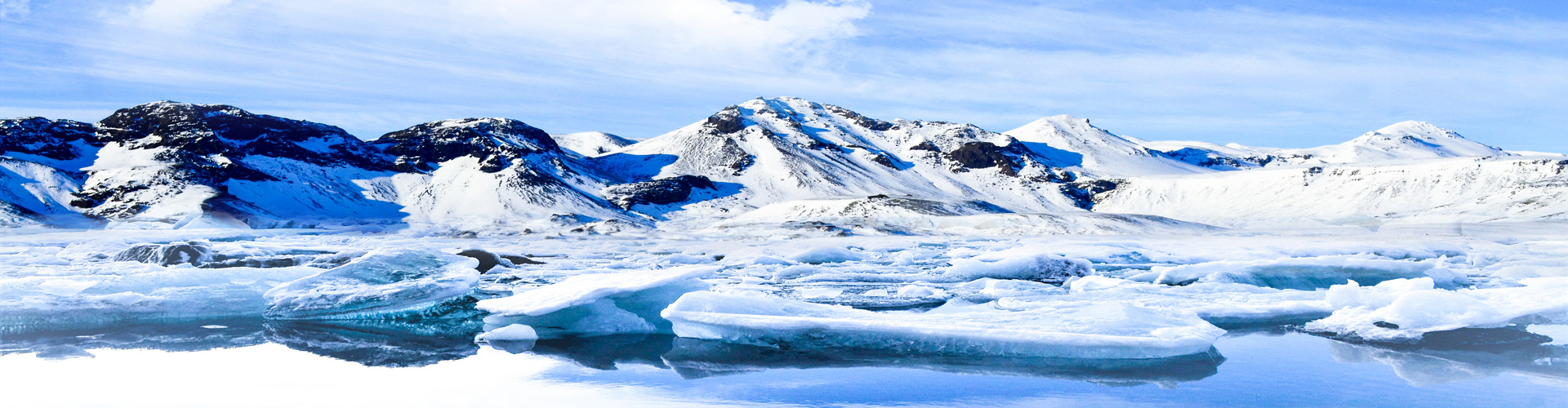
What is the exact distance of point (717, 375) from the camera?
10.1 m

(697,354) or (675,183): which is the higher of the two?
(675,183)

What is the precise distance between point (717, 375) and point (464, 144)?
4389 inches

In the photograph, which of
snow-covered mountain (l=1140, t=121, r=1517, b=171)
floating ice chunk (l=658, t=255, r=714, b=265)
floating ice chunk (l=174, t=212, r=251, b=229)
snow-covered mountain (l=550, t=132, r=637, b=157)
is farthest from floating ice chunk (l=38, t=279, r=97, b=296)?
snow-covered mountain (l=1140, t=121, r=1517, b=171)

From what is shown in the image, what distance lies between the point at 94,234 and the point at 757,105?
120 meters

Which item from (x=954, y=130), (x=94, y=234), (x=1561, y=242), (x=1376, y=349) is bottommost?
(x=94, y=234)

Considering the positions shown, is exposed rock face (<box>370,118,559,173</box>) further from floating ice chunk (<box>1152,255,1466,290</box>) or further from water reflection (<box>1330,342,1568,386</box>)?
water reflection (<box>1330,342,1568,386</box>)

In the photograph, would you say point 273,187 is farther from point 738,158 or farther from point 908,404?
point 908,404

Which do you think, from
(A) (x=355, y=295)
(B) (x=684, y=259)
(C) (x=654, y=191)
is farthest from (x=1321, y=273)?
(C) (x=654, y=191)

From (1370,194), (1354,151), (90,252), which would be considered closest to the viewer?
(90,252)

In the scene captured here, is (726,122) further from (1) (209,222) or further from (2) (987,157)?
(1) (209,222)

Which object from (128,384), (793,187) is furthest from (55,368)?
(793,187)

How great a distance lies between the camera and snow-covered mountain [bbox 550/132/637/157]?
6165 inches

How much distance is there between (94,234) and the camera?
54719 millimetres

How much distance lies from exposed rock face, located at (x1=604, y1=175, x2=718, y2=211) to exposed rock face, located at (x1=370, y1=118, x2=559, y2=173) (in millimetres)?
13834
